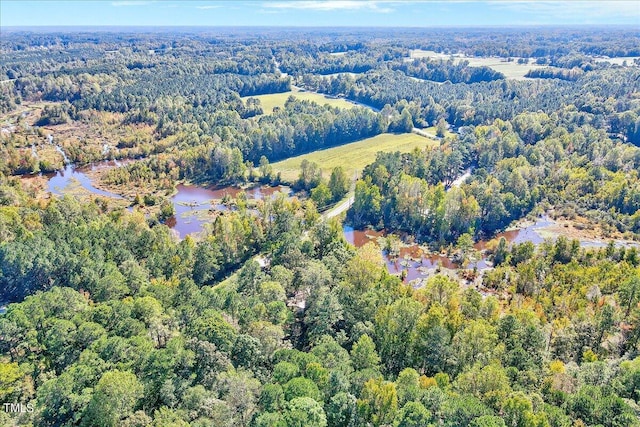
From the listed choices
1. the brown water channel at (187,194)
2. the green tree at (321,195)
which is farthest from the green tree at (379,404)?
the green tree at (321,195)

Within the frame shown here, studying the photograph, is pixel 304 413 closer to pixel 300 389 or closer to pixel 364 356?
pixel 300 389

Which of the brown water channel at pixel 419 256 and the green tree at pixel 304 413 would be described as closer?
the green tree at pixel 304 413

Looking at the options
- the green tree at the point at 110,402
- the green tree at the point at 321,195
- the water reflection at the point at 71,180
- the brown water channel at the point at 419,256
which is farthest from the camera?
the water reflection at the point at 71,180

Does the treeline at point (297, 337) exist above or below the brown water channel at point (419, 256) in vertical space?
above

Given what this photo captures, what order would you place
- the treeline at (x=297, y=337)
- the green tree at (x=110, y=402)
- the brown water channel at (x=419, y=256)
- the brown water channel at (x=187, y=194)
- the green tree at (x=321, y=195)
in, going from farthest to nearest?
the green tree at (x=321, y=195) < the brown water channel at (x=187, y=194) < the brown water channel at (x=419, y=256) < the treeline at (x=297, y=337) < the green tree at (x=110, y=402)

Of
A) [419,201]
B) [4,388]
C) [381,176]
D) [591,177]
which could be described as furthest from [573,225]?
[4,388]

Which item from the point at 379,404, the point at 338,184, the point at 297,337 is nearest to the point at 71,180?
the point at 338,184

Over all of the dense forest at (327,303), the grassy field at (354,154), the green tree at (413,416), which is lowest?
the grassy field at (354,154)

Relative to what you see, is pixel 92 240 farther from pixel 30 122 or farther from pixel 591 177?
pixel 30 122

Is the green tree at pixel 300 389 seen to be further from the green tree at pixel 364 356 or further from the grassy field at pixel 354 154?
the grassy field at pixel 354 154
